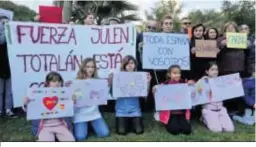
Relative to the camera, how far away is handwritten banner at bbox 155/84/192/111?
514cm

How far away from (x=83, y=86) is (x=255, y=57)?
2530mm

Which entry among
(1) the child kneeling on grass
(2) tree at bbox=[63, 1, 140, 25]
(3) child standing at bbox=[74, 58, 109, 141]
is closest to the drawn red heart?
(3) child standing at bbox=[74, 58, 109, 141]

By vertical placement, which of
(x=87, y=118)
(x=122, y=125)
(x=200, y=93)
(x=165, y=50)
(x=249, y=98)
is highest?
(x=165, y=50)

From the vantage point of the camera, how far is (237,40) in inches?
223

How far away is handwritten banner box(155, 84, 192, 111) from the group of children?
0.24 feet

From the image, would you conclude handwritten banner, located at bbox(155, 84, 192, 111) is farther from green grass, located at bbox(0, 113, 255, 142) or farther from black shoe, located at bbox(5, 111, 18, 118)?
black shoe, located at bbox(5, 111, 18, 118)

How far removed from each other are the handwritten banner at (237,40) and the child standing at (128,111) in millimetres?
1451

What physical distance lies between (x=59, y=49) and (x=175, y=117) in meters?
1.75

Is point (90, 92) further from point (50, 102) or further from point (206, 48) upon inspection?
point (206, 48)

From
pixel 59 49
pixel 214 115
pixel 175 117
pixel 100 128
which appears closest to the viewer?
pixel 100 128

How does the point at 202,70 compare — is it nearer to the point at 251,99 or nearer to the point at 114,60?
the point at 251,99

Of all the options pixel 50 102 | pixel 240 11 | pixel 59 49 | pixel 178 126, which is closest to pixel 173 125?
pixel 178 126

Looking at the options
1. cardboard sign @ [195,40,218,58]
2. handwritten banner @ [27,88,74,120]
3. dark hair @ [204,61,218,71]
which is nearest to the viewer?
handwritten banner @ [27,88,74,120]

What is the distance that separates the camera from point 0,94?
17.6ft
